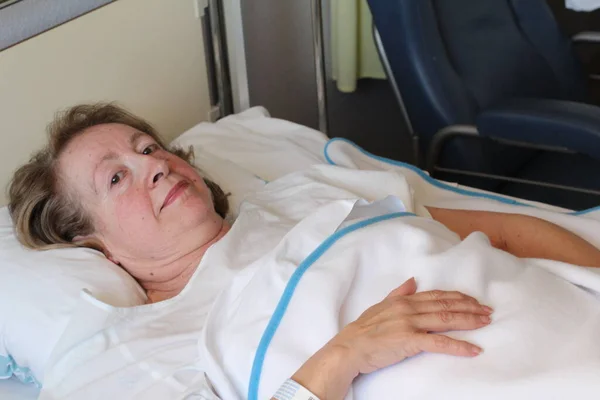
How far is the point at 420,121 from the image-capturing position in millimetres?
1893

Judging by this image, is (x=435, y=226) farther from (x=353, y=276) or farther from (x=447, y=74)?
(x=447, y=74)

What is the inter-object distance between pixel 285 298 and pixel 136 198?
0.38 metres

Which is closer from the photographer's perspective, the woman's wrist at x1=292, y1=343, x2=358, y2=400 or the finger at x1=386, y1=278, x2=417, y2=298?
the woman's wrist at x1=292, y1=343, x2=358, y2=400

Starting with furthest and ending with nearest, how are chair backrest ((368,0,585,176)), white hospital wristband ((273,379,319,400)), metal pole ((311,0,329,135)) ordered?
metal pole ((311,0,329,135)) → chair backrest ((368,0,585,176)) → white hospital wristband ((273,379,319,400))

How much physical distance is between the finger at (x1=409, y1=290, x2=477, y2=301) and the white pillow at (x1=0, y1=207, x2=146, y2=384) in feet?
1.81

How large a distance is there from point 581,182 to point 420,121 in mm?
449

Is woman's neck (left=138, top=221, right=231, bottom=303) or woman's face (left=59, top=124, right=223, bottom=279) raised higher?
woman's face (left=59, top=124, right=223, bottom=279)

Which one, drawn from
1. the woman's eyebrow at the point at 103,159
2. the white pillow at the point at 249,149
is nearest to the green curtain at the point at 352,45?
the white pillow at the point at 249,149

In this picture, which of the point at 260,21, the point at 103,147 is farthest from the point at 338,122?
the point at 103,147

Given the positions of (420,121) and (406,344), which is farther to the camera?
(420,121)

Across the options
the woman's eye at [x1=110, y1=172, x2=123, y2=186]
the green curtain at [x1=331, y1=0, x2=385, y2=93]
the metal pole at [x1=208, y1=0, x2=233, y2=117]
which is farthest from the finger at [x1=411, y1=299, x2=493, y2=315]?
the green curtain at [x1=331, y1=0, x2=385, y2=93]

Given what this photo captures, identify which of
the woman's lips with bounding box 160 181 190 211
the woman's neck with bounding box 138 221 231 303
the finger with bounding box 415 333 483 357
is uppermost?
the woman's lips with bounding box 160 181 190 211

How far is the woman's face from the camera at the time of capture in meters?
1.32

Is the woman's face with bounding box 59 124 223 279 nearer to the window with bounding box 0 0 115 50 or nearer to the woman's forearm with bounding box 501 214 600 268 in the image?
the window with bounding box 0 0 115 50
